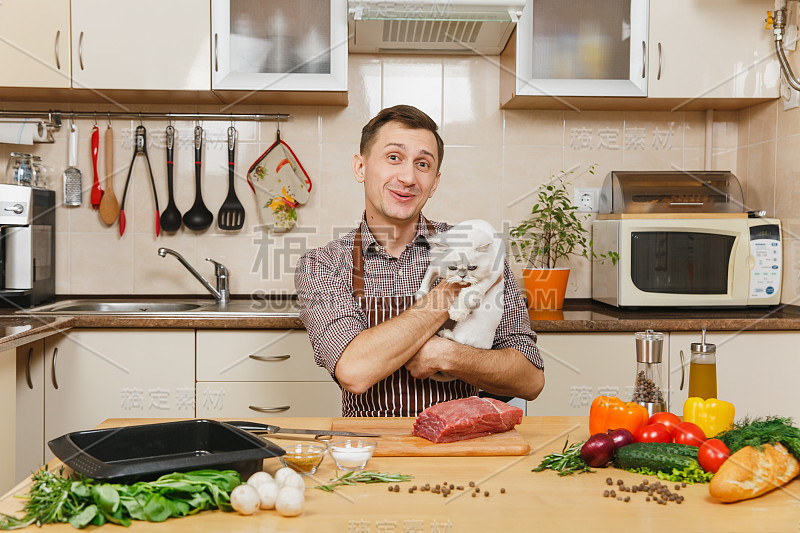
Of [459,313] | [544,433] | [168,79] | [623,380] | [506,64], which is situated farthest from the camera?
[506,64]

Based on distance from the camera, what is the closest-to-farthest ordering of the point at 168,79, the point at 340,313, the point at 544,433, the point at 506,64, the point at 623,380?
the point at 544,433
the point at 340,313
the point at 623,380
the point at 168,79
the point at 506,64

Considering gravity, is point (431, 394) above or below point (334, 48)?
below

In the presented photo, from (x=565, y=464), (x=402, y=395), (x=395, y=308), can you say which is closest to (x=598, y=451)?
(x=565, y=464)

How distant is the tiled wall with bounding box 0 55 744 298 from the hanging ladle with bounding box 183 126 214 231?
0.03 m

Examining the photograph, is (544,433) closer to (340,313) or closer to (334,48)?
(340,313)

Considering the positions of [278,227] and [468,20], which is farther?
[278,227]

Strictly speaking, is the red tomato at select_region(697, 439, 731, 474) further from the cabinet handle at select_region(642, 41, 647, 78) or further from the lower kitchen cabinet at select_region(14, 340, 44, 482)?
the lower kitchen cabinet at select_region(14, 340, 44, 482)

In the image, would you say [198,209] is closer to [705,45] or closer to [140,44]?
[140,44]

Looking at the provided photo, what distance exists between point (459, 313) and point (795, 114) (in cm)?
181

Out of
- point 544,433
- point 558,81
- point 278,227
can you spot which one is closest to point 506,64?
point 558,81

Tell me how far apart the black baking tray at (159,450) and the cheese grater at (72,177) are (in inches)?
78.4

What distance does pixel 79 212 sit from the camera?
2.87m

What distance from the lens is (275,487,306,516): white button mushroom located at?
91cm

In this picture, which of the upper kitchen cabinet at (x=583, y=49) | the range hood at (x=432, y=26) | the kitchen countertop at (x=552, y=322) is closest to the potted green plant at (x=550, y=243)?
the kitchen countertop at (x=552, y=322)
